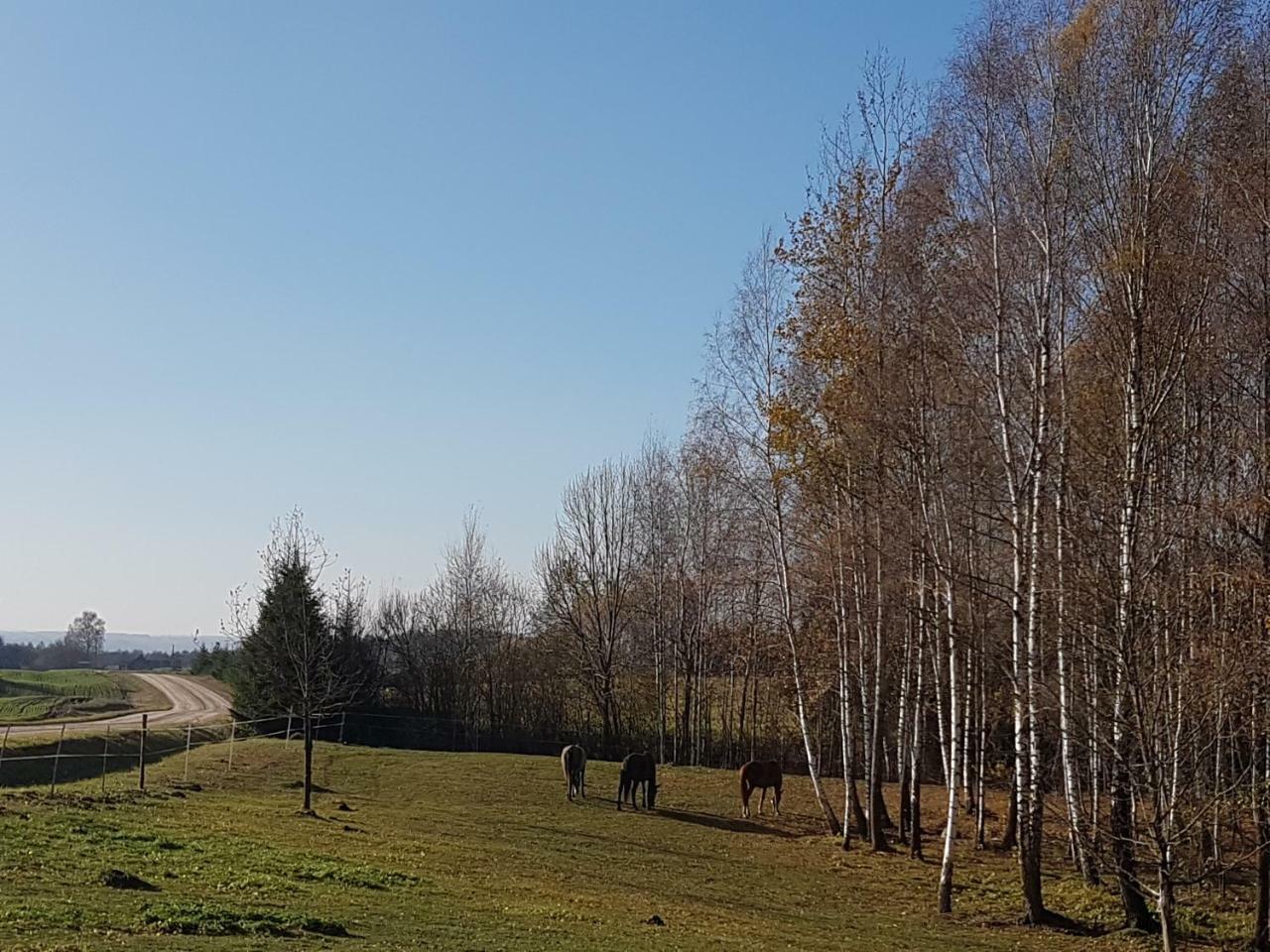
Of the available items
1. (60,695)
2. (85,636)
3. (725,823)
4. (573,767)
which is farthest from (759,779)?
(85,636)

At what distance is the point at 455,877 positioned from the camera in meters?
17.7

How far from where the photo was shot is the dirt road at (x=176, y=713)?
41.8m

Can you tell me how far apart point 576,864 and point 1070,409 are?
1250cm

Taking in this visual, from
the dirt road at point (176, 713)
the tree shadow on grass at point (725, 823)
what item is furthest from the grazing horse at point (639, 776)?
the dirt road at point (176, 713)

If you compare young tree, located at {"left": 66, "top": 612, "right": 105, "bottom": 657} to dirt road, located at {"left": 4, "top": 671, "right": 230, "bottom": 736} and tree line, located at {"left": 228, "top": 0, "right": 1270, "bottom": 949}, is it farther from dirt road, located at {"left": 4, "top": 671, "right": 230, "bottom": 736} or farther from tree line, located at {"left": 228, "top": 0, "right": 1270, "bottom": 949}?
tree line, located at {"left": 228, "top": 0, "right": 1270, "bottom": 949}

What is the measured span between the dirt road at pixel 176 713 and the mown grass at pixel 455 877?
10.9 metres

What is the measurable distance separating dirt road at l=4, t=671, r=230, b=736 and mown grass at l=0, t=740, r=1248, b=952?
10861mm

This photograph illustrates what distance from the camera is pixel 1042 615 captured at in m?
18.5

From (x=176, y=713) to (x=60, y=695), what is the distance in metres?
15.3

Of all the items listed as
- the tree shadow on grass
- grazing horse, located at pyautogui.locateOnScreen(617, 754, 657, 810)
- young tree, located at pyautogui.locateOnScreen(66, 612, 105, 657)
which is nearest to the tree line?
the tree shadow on grass

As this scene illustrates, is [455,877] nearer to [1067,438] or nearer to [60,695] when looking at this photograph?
[1067,438]

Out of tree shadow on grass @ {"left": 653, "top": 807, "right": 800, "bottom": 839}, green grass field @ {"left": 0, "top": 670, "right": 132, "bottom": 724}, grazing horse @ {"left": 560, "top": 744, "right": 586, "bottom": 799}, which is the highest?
→ grazing horse @ {"left": 560, "top": 744, "right": 586, "bottom": 799}

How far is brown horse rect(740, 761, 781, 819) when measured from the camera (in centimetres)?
3297

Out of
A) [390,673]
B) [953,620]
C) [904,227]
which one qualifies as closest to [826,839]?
[953,620]
